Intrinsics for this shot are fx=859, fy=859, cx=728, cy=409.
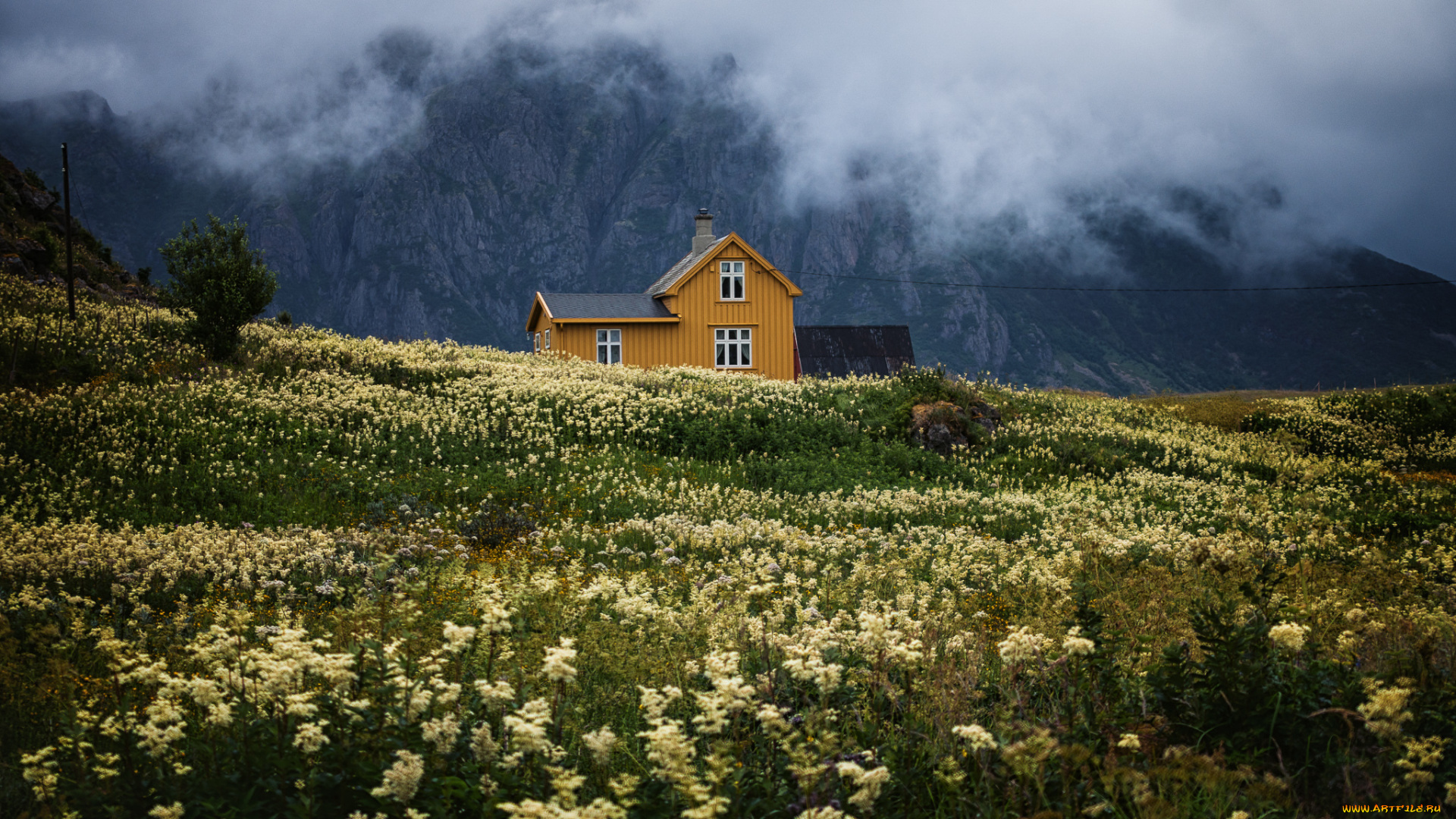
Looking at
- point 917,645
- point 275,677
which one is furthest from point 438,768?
point 917,645

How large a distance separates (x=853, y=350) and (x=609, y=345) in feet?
54.8

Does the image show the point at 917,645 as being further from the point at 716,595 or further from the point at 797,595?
the point at 716,595

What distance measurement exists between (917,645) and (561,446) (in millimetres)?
14630

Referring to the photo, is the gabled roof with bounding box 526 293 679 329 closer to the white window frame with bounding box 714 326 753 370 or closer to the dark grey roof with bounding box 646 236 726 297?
the dark grey roof with bounding box 646 236 726 297

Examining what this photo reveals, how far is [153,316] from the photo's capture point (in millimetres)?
25172

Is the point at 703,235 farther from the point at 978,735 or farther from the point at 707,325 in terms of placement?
the point at 978,735

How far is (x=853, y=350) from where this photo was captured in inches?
1905

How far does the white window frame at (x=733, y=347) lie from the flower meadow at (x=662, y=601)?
13.6 meters

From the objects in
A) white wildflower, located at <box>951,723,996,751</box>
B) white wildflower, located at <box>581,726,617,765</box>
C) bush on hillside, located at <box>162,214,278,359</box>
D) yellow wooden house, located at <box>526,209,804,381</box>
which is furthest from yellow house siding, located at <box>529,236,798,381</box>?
white wildflower, located at <box>951,723,996,751</box>

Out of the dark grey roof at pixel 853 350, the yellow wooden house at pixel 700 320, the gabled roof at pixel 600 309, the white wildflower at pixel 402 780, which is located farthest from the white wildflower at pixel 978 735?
the dark grey roof at pixel 853 350

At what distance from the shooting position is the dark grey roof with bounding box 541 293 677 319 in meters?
36.2

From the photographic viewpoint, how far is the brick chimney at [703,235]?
41.8 meters

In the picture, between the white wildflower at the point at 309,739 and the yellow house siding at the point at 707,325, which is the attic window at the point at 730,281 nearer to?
the yellow house siding at the point at 707,325

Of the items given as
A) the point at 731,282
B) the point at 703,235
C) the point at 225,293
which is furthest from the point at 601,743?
the point at 703,235
